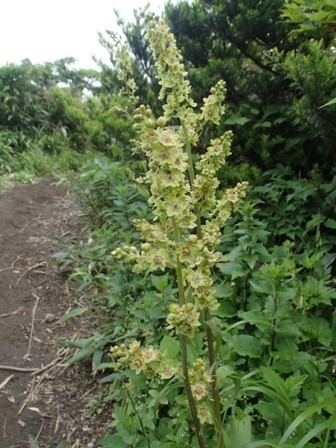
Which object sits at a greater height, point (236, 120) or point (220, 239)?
point (236, 120)

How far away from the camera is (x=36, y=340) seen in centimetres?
294

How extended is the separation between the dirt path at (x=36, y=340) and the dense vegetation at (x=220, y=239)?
0.75ft

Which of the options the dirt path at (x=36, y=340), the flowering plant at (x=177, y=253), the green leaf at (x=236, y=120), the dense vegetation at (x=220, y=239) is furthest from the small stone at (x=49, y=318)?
the green leaf at (x=236, y=120)

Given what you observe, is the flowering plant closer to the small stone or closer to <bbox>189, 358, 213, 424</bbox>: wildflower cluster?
<bbox>189, 358, 213, 424</bbox>: wildflower cluster

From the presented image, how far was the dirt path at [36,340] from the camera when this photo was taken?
7.36 ft

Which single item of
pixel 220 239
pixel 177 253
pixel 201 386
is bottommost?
pixel 201 386

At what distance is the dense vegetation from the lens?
50.9 inches

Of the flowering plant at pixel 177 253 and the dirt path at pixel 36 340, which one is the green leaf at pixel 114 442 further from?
the dirt path at pixel 36 340

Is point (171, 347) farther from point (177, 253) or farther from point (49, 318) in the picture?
point (49, 318)

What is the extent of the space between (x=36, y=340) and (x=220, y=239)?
6.11 ft

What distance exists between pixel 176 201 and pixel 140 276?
1.73 meters

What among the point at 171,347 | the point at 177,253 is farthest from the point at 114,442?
the point at 177,253

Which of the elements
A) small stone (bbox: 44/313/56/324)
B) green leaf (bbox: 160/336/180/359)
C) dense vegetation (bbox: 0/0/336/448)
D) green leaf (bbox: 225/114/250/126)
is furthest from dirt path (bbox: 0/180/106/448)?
green leaf (bbox: 225/114/250/126)

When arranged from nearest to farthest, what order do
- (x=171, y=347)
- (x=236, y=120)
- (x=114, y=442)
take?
(x=114, y=442)
(x=171, y=347)
(x=236, y=120)
